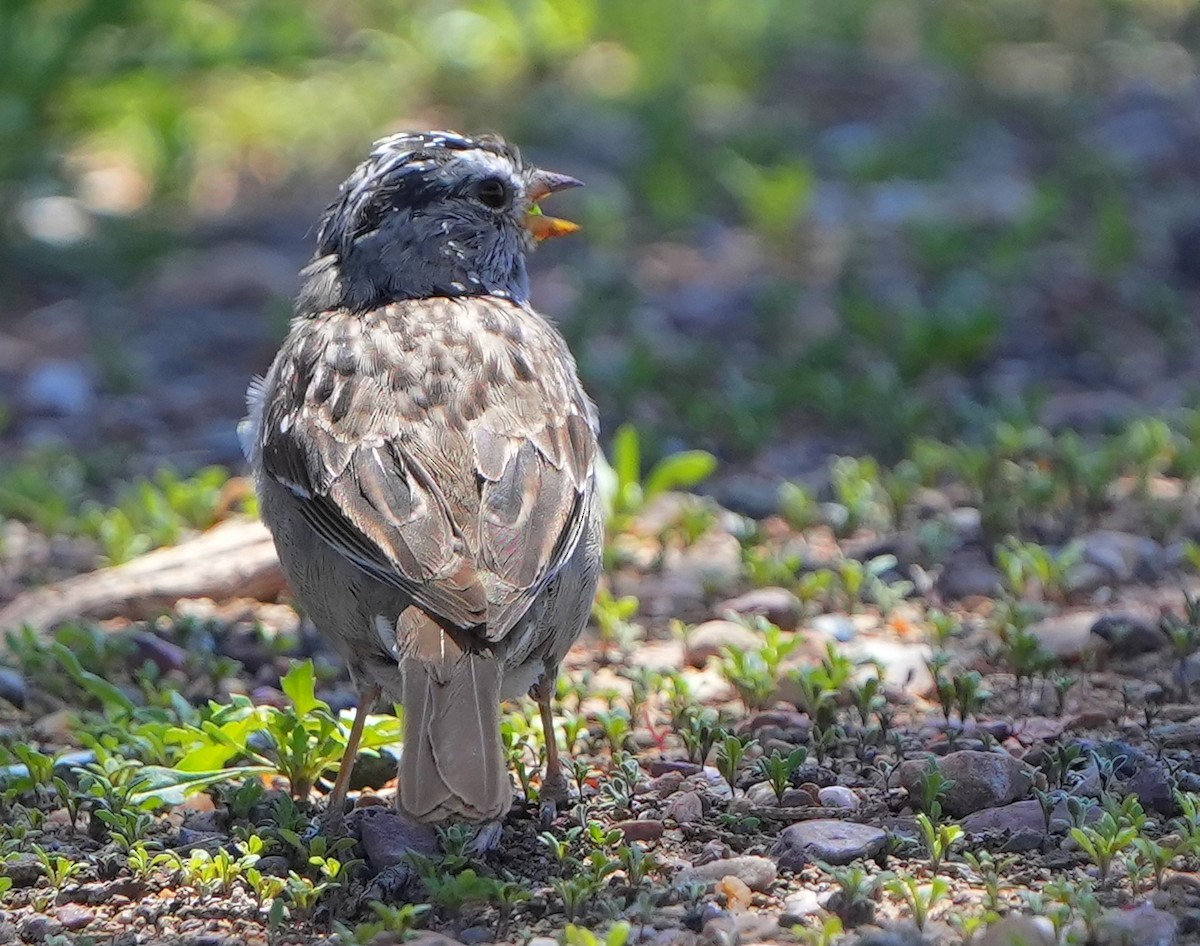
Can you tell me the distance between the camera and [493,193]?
603cm

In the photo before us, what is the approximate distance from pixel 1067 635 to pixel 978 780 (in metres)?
1.18

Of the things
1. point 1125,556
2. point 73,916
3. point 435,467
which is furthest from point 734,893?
point 1125,556

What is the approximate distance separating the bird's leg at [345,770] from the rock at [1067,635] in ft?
6.24

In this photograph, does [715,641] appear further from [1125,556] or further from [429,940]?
[429,940]

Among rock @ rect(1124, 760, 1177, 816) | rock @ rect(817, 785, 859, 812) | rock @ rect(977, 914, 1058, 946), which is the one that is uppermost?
rock @ rect(977, 914, 1058, 946)

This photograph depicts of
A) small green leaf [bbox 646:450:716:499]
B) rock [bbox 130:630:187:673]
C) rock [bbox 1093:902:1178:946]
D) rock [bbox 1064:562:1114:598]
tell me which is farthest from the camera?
small green leaf [bbox 646:450:716:499]

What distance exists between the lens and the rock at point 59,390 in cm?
841

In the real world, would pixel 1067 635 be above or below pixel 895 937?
below

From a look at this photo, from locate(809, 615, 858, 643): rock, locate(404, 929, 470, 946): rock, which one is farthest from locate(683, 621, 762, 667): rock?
locate(404, 929, 470, 946): rock

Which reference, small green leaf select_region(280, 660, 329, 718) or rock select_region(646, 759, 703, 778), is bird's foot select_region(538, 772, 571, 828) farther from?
small green leaf select_region(280, 660, 329, 718)

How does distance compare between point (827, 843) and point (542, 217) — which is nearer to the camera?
point (827, 843)

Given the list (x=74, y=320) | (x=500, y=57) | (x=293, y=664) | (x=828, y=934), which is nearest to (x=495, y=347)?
(x=293, y=664)

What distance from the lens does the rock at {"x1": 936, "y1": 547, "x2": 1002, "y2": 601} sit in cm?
615

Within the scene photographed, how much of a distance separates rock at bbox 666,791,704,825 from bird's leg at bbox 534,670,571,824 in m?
0.29
